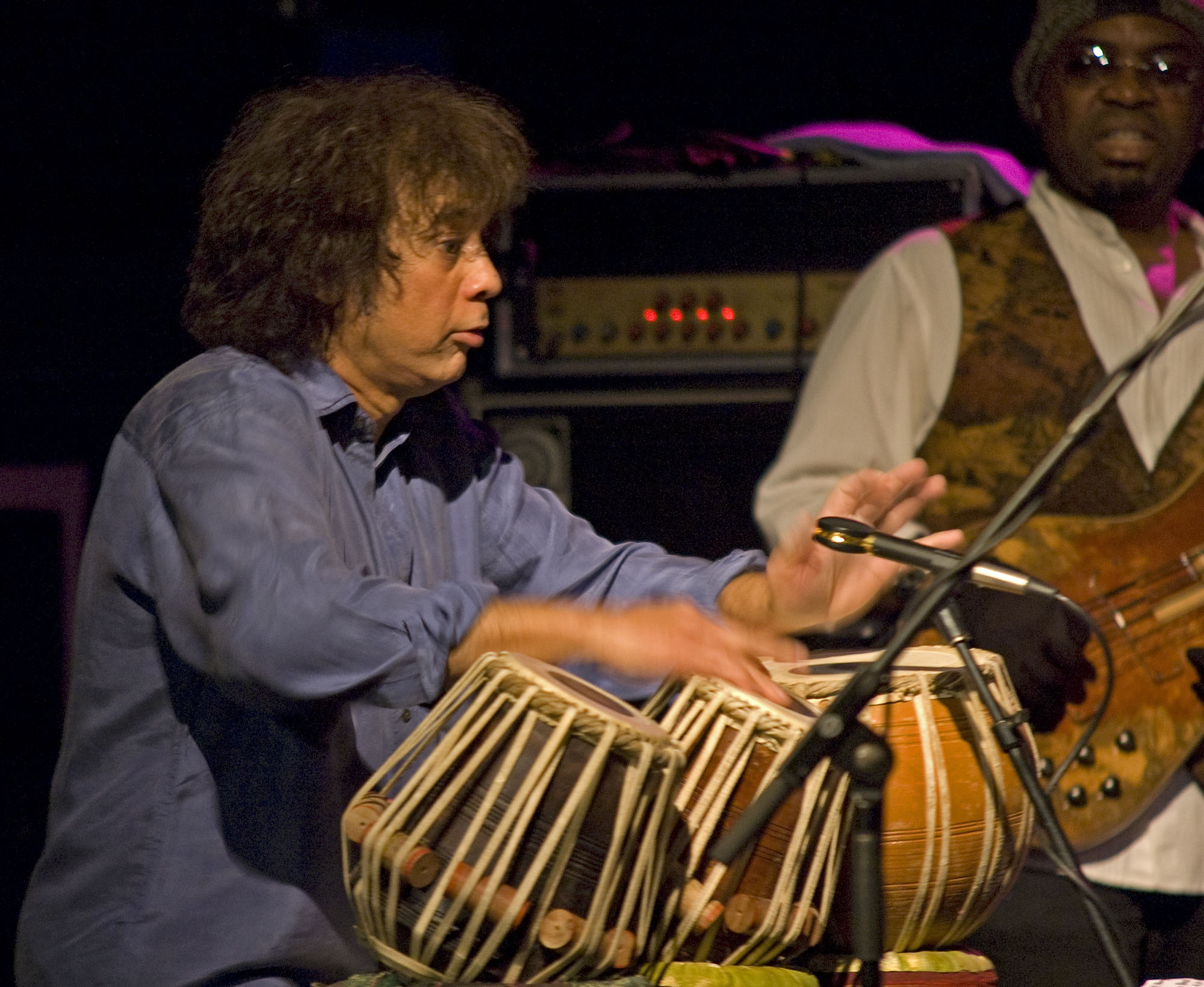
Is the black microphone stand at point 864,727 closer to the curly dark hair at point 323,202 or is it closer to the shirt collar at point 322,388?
the shirt collar at point 322,388

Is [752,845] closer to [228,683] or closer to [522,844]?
[522,844]

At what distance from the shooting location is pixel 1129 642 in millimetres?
2785

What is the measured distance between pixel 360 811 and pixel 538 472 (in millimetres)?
1865

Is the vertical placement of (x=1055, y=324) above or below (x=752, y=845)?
above

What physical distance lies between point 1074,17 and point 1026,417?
923 mm

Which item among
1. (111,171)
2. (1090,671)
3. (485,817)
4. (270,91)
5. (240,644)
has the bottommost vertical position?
(1090,671)

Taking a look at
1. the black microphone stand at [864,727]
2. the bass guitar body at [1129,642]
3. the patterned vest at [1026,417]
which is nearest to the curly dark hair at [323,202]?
the black microphone stand at [864,727]

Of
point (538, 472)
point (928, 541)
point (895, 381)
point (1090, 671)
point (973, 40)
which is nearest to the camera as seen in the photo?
point (928, 541)

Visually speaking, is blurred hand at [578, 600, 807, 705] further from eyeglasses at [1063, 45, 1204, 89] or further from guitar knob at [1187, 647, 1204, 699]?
eyeglasses at [1063, 45, 1204, 89]

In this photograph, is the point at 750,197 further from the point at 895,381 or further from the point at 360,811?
the point at 360,811

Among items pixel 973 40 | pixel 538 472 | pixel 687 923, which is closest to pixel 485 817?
pixel 687 923

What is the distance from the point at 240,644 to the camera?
169 cm

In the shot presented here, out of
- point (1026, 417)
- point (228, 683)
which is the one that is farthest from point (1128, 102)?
point (228, 683)

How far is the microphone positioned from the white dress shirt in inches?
43.5
